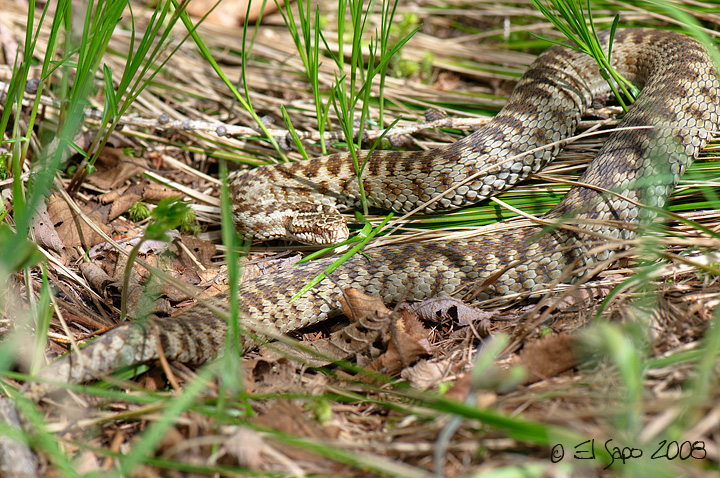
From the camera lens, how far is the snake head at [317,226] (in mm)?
5043

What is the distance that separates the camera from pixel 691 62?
476 cm

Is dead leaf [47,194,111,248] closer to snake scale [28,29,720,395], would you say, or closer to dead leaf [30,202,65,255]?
dead leaf [30,202,65,255]

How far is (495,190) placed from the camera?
5.07m

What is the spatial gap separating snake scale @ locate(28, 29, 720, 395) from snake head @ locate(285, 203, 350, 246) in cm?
7

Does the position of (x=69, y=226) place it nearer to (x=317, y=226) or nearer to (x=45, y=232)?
(x=45, y=232)

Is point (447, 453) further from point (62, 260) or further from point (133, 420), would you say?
point (62, 260)

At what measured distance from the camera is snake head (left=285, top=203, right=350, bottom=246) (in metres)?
5.04

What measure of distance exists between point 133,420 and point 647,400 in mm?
2753

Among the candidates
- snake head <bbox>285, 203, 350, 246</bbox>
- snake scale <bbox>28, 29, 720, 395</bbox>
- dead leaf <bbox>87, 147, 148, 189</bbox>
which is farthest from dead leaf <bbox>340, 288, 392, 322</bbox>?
dead leaf <bbox>87, 147, 148, 189</bbox>

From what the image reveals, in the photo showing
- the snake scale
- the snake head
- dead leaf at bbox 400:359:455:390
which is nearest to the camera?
dead leaf at bbox 400:359:455:390

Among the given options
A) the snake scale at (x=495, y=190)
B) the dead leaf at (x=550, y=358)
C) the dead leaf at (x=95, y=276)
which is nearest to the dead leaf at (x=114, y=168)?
the snake scale at (x=495, y=190)

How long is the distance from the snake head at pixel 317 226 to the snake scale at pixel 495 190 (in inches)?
2.7

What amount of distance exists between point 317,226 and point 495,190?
72.3 inches

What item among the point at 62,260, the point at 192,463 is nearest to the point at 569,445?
the point at 192,463
